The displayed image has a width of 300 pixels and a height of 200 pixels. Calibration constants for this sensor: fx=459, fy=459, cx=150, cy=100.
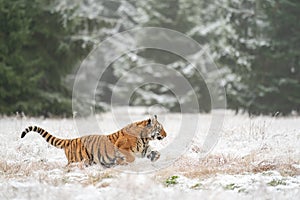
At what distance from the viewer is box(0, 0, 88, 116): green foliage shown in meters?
16.9

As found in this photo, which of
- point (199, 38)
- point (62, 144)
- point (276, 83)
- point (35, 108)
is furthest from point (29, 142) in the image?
point (199, 38)

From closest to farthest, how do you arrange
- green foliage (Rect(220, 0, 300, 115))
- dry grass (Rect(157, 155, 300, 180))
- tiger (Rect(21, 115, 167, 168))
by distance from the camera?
1. dry grass (Rect(157, 155, 300, 180))
2. tiger (Rect(21, 115, 167, 168))
3. green foliage (Rect(220, 0, 300, 115))

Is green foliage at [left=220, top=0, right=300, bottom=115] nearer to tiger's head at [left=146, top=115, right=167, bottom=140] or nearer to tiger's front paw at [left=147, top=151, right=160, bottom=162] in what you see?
tiger's head at [left=146, top=115, right=167, bottom=140]

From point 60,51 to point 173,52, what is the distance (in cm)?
1103

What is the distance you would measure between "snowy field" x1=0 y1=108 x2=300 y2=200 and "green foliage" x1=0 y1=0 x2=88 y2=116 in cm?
744

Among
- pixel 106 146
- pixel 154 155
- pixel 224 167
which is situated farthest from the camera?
pixel 154 155

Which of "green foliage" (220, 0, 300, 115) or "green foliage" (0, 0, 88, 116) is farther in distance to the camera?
"green foliage" (220, 0, 300, 115)

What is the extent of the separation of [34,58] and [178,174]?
1259cm

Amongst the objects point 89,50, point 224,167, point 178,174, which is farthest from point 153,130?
point 89,50

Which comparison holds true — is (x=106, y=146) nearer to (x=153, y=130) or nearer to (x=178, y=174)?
(x=153, y=130)

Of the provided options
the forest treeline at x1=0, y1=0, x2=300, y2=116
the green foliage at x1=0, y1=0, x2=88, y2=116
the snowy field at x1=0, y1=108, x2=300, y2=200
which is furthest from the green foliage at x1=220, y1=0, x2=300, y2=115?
the snowy field at x1=0, y1=108, x2=300, y2=200

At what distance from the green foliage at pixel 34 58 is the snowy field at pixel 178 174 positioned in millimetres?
7442

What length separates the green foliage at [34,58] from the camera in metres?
16.9

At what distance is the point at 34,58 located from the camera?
59.8 feet
